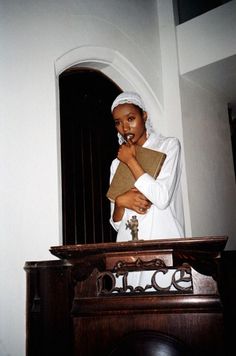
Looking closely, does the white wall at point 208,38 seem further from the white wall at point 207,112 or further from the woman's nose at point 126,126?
the woman's nose at point 126,126

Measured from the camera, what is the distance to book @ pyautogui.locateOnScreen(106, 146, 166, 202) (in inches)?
63.3

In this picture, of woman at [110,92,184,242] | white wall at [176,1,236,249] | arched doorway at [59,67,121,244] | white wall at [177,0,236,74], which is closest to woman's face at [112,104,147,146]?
woman at [110,92,184,242]

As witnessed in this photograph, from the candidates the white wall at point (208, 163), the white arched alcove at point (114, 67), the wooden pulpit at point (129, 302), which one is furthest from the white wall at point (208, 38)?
the wooden pulpit at point (129, 302)

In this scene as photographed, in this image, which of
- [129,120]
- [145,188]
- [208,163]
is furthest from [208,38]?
[145,188]

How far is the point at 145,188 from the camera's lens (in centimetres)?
154

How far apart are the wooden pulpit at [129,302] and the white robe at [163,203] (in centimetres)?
40

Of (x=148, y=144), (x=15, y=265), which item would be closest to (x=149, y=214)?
(x=148, y=144)

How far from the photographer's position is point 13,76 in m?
2.02

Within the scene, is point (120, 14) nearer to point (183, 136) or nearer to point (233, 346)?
point (183, 136)

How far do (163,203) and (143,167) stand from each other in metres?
0.20

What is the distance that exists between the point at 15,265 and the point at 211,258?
1.14 meters

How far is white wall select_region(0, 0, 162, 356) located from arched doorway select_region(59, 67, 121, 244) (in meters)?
0.30

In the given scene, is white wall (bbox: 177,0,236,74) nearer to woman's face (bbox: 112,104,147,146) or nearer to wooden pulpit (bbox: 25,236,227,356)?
woman's face (bbox: 112,104,147,146)

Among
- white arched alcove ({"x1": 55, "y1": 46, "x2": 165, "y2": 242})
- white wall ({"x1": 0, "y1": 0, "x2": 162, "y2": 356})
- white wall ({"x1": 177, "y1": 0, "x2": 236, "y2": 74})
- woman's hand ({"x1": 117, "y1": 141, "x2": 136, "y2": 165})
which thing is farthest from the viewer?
white wall ({"x1": 177, "y1": 0, "x2": 236, "y2": 74})
